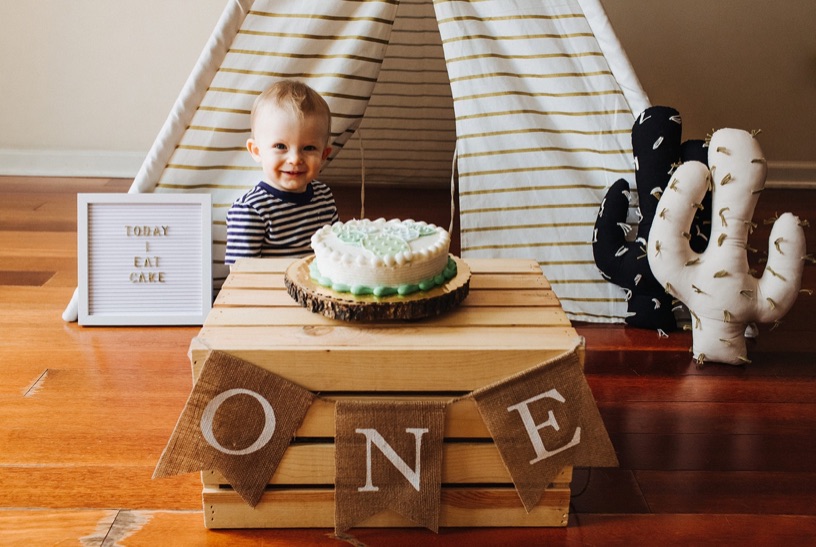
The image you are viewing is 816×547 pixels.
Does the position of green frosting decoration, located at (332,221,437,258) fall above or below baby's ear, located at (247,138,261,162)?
below

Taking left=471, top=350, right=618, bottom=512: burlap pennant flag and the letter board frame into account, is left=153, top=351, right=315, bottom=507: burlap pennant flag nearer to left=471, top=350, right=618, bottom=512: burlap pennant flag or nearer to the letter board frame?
left=471, top=350, right=618, bottom=512: burlap pennant flag

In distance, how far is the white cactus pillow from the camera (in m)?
1.65

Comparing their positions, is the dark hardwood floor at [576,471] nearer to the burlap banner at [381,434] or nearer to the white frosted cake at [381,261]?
the burlap banner at [381,434]

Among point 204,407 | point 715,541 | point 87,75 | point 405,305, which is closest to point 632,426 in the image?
point 715,541

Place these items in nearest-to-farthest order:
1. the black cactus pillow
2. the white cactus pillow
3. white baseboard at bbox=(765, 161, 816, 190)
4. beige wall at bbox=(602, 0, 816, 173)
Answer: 1. the white cactus pillow
2. the black cactus pillow
3. beige wall at bbox=(602, 0, 816, 173)
4. white baseboard at bbox=(765, 161, 816, 190)

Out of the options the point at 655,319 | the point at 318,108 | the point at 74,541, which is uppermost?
the point at 318,108

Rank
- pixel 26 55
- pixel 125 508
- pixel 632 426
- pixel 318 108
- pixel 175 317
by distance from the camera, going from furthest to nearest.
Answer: pixel 26 55 → pixel 175 317 → pixel 318 108 → pixel 632 426 → pixel 125 508

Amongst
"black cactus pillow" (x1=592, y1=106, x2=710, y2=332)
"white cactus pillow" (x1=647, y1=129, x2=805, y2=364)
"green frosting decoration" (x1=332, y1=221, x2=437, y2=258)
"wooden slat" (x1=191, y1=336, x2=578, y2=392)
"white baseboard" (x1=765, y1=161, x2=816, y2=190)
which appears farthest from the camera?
"white baseboard" (x1=765, y1=161, x2=816, y2=190)

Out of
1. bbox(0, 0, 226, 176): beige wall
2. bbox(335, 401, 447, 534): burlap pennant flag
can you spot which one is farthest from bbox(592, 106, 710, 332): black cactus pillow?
bbox(0, 0, 226, 176): beige wall

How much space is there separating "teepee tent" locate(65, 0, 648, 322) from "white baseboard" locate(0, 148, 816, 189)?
4.18 feet

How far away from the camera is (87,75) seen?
2.95m

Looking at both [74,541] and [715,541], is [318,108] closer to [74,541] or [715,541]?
[74,541]

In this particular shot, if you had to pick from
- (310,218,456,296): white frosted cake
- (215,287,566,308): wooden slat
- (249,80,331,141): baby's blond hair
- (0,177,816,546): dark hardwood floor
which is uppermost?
(249,80,331,141): baby's blond hair

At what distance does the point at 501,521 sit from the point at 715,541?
0.30 metres
